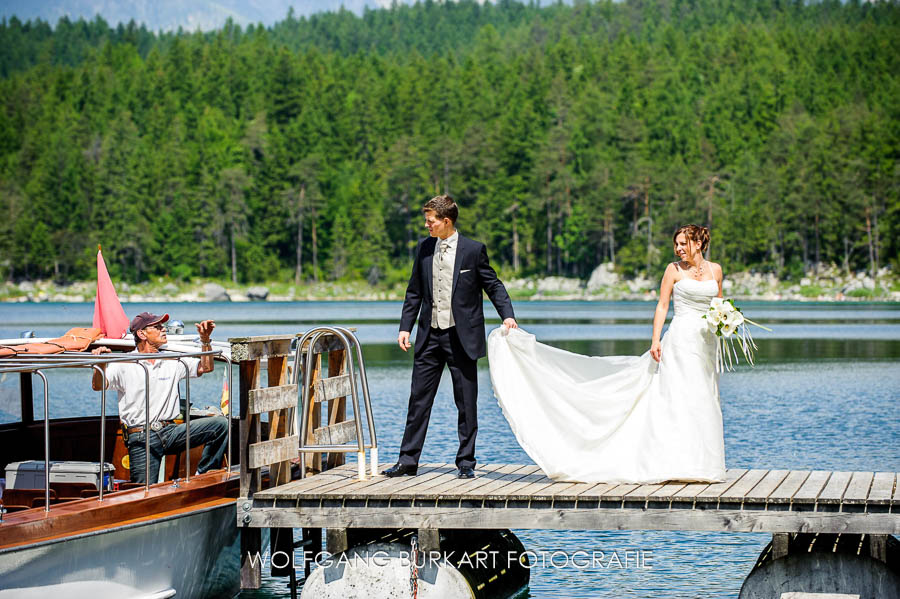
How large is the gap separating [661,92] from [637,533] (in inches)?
4721

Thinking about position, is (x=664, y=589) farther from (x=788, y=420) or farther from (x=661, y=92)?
(x=661, y=92)

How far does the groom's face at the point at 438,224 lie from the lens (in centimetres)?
867

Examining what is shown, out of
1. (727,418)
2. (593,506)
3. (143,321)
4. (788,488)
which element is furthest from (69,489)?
(727,418)

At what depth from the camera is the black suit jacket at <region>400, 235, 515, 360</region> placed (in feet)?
28.7

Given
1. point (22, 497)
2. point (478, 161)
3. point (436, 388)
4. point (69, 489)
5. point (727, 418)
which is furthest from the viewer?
point (478, 161)

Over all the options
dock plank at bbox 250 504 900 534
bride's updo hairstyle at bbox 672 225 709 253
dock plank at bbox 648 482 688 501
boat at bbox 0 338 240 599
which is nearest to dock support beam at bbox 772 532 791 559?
dock plank at bbox 250 504 900 534

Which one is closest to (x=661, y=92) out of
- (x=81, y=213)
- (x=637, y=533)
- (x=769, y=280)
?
(x=769, y=280)

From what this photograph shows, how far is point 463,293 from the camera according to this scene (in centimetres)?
877

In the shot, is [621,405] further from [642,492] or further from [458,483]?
[458,483]

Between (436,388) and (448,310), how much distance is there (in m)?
0.56

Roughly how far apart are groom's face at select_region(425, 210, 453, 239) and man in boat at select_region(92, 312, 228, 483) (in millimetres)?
1778

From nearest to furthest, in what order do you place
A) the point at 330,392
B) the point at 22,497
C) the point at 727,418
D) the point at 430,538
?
1. the point at 430,538
2. the point at 22,497
3. the point at 330,392
4. the point at 727,418

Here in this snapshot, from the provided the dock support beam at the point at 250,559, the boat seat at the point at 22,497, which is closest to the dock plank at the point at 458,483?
the dock support beam at the point at 250,559

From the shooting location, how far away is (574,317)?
7156cm
